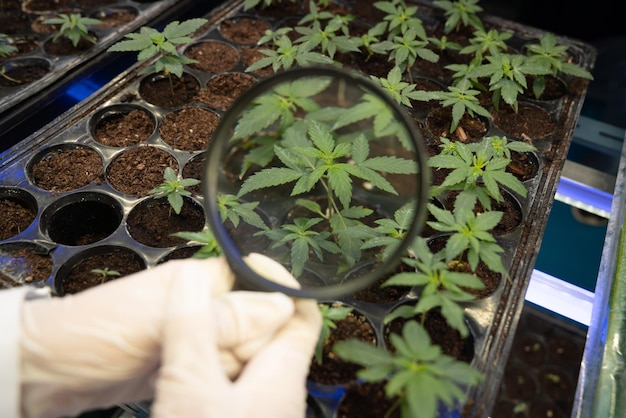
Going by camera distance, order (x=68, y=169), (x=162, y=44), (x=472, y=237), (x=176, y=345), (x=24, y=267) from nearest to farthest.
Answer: (x=176, y=345), (x=472, y=237), (x=24, y=267), (x=68, y=169), (x=162, y=44)

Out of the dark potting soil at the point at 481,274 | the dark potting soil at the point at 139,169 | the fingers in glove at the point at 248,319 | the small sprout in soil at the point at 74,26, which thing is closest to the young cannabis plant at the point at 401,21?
the dark potting soil at the point at 481,274

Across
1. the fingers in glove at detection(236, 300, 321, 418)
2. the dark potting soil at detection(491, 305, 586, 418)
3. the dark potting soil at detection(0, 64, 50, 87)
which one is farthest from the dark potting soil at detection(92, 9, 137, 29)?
the dark potting soil at detection(491, 305, 586, 418)

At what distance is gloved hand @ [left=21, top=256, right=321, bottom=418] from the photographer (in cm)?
95

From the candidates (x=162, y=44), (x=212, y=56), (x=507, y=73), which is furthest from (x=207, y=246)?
(x=507, y=73)

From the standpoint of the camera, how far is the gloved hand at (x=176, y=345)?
0.95m

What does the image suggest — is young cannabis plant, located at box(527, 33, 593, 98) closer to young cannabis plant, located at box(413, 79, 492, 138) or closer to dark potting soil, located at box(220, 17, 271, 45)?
young cannabis plant, located at box(413, 79, 492, 138)

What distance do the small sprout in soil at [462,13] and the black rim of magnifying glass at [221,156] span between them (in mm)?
1413

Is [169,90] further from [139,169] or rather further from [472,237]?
[472,237]

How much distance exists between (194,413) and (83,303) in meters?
0.33

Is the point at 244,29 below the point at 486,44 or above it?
below

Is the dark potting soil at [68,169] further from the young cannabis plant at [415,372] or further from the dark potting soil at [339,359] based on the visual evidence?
the young cannabis plant at [415,372]

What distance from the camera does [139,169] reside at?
1.69 metres

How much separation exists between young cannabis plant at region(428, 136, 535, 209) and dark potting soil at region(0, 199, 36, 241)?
1.23 meters

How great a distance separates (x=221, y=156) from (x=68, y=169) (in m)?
0.86
